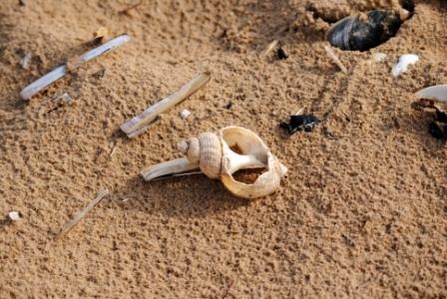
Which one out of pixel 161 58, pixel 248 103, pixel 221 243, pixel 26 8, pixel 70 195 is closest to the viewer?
pixel 221 243

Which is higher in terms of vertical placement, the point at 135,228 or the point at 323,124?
the point at 323,124

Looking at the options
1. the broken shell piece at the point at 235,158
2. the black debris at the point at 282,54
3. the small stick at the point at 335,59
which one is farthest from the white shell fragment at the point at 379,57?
the broken shell piece at the point at 235,158

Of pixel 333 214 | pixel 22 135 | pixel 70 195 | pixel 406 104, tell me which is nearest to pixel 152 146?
pixel 70 195

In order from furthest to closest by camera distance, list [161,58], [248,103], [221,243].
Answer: [161,58], [248,103], [221,243]

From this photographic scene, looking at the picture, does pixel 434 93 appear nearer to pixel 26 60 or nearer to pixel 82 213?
pixel 82 213

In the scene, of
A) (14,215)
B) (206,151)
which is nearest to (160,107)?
(206,151)

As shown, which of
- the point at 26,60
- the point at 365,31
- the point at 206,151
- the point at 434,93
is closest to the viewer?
the point at 206,151

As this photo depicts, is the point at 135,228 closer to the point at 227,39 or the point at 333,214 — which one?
the point at 333,214

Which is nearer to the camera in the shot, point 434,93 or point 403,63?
point 434,93
